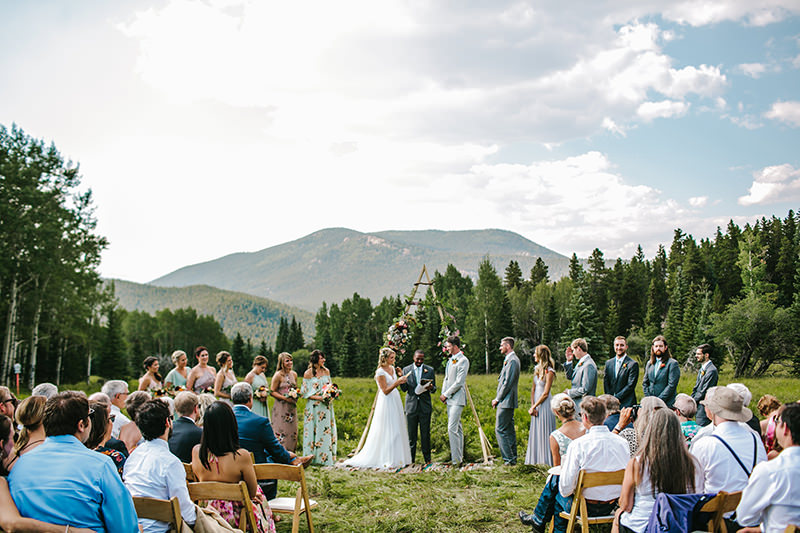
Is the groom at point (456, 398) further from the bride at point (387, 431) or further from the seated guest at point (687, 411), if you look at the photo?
the seated guest at point (687, 411)

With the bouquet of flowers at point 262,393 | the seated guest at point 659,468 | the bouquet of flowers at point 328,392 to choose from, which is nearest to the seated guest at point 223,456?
the seated guest at point 659,468

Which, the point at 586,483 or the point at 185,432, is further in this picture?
the point at 185,432

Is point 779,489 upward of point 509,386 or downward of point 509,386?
upward

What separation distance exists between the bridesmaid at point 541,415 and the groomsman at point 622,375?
3.04 ft

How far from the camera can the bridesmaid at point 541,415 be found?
8.77 meters

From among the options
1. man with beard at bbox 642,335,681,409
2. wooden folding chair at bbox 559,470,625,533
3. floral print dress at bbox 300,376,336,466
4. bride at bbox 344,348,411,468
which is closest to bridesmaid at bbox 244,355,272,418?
floral print dress at bbox 300,376,336,466

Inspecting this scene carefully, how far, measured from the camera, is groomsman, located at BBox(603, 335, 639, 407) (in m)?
8.68

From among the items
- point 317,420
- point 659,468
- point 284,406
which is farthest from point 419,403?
point 659,468

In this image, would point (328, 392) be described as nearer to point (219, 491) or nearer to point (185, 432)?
point (185, 432)

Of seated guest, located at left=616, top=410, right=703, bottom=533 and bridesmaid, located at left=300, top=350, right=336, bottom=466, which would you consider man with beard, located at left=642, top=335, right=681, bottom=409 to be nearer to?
seated guest, located at left=616, top=410, right=703, bottom=533

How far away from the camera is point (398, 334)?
38.2ft

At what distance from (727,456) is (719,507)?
63cm

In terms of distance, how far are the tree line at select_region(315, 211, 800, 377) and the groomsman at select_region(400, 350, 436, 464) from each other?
15382 millimetres

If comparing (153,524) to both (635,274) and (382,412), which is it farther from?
(635,274)
